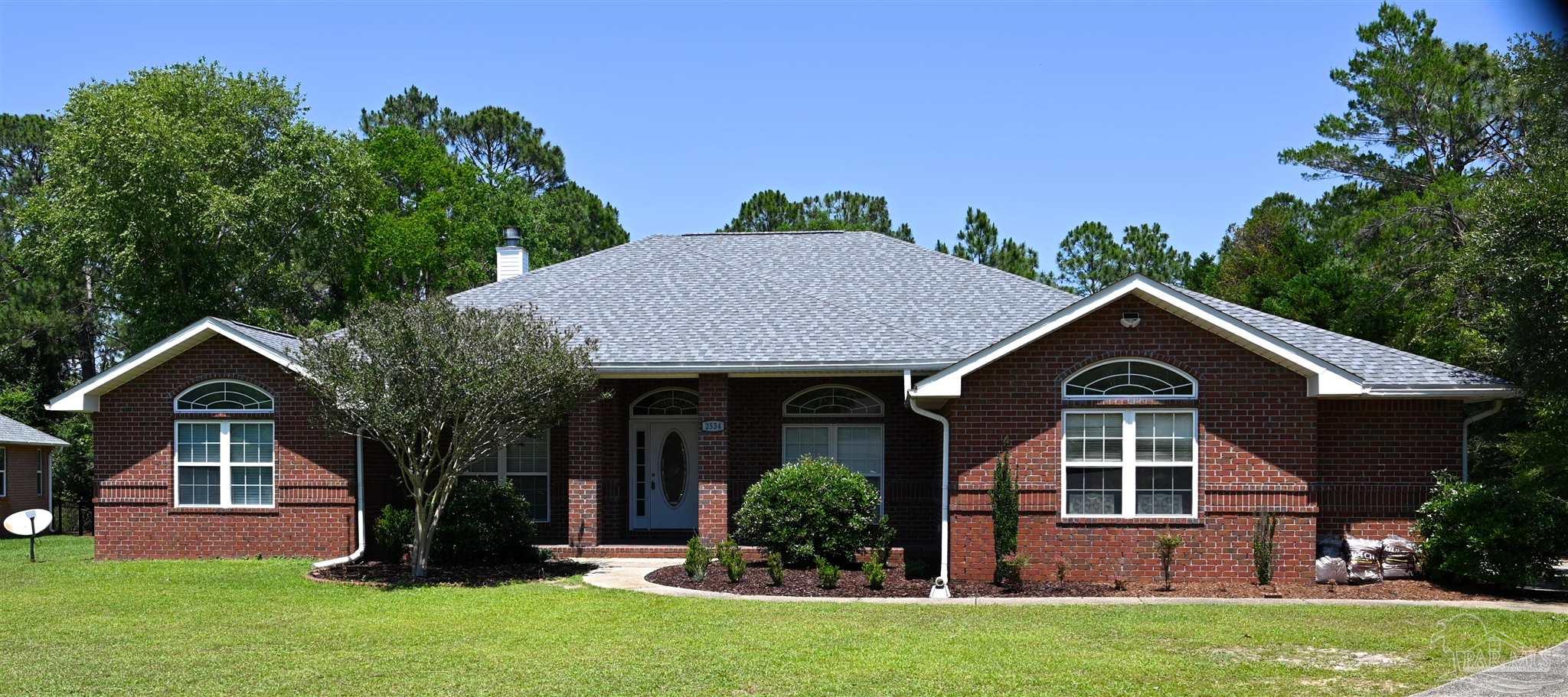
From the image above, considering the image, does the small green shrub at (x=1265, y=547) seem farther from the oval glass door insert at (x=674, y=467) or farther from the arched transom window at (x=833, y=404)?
the oval glass door insert at (x=674, y=467)

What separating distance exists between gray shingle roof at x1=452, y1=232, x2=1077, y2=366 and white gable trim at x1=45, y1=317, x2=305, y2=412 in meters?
3.93

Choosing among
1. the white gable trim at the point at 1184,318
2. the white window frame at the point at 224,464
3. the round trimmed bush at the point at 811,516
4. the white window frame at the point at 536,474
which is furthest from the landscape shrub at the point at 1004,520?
the white window frame at the point at 224,464

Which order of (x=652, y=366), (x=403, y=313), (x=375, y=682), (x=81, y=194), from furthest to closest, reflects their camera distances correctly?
(x=81, y=194), (x=652, y=366), (x=403, y=313), (x=375, y=682)

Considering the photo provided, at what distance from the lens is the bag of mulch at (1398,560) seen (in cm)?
1558

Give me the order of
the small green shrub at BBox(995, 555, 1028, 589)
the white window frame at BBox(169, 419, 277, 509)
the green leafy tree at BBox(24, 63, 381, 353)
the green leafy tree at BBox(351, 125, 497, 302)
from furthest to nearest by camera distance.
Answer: the green leafy tree at BBox(351, 125, 497, 302) → the green leafy tree at BBox(24, 63, 381, 353) → the white window frame at BBox(169, 419, 277, 509) → the small green shrub at BBox(995, 555, 1028, 589)

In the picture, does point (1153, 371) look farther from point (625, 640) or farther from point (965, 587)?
point (625, 640)

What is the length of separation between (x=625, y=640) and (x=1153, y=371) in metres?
7.77

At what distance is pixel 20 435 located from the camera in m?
32.3

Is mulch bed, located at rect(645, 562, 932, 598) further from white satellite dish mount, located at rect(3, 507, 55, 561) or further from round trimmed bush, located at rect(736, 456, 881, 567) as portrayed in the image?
white satellite dish mount, located at rect(3, 507, 55, 561)

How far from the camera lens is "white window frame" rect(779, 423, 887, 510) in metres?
19.5

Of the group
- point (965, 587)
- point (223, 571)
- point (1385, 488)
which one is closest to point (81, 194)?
point (223, 571)

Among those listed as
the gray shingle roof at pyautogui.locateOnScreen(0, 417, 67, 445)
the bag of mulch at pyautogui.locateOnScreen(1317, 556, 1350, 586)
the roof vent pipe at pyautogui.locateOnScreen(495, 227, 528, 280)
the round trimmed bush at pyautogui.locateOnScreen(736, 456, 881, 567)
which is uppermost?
the roof vent pipe at pyautogui.locateOnScreen(495, 227, 528, 280)

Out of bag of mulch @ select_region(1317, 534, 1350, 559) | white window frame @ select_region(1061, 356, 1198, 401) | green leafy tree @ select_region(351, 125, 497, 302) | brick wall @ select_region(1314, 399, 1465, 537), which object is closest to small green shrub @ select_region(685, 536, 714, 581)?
white window frame @ select_region(1061, 356, 1198, 401)

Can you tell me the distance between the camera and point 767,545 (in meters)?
16.5
